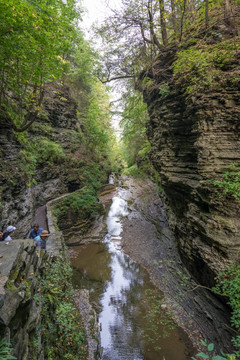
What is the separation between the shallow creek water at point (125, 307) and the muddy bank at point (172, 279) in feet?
1.55

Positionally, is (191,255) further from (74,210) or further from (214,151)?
(74,210)

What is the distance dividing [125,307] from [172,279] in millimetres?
2732

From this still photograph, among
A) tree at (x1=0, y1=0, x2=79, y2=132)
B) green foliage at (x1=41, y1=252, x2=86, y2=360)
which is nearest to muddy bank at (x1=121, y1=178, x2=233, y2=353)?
green foliage at (x1=41, y1=252, x2=86, y2=360)

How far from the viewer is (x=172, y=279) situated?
866 centimetres

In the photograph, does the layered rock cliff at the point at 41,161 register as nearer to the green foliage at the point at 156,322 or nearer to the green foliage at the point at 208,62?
the green foliage at the point at 208,62

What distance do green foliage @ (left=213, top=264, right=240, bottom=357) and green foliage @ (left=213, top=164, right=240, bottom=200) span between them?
6.90ft

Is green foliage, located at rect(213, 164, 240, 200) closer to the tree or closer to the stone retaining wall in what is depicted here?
the stone retaining wall

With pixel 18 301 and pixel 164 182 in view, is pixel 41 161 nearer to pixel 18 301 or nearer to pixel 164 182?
pixel 164 182

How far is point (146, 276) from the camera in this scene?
9.55 meters

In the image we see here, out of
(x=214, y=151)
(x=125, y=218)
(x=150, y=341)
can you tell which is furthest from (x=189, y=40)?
(x=125, y=218)

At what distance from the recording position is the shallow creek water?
19.4ft

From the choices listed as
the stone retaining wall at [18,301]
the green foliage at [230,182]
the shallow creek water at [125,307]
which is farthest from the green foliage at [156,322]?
the green foliage at [230,182]

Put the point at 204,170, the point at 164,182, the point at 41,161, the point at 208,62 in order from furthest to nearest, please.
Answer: the point at 41,161
the point at 164,182
the point at 208,62
the point at 204,170

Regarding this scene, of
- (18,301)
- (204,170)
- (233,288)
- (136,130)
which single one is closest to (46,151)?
(136,130)
